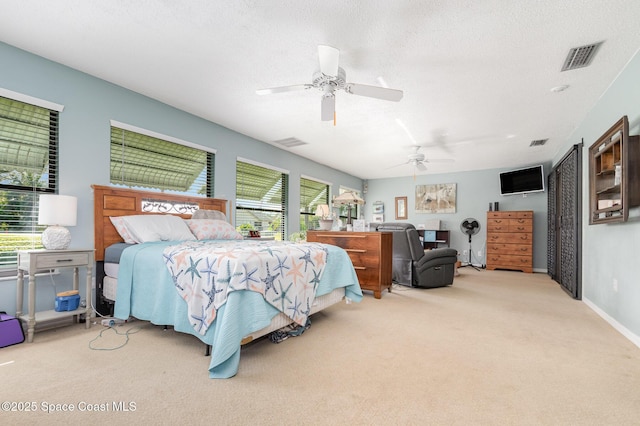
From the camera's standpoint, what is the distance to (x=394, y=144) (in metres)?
5.65

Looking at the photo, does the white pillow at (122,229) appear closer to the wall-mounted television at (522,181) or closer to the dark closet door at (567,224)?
the dark closet door at (567,224)

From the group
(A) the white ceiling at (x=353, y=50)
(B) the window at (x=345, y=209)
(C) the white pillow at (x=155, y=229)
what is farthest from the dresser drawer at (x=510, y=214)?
(C) the white pillow at (x=155, y=229)

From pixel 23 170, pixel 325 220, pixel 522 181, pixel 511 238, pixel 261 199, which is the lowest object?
pixel 511 238

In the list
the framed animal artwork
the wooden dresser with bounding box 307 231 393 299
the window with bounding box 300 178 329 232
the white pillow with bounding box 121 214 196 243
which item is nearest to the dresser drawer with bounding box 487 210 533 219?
the framed animal artwork

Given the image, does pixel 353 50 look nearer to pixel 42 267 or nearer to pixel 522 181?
pixel 42 267

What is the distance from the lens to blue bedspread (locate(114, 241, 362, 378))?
1.87 metres

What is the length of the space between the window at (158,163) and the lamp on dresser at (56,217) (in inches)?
34.8

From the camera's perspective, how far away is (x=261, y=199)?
562 centimetres

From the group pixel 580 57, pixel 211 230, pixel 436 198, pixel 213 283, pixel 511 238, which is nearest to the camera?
pixel 213 283

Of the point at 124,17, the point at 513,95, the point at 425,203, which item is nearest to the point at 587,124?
the point at 513,95

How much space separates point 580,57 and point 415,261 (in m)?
3.07

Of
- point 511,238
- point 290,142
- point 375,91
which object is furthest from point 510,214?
point 375,91

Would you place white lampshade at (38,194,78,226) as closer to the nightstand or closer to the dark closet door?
the nightstand

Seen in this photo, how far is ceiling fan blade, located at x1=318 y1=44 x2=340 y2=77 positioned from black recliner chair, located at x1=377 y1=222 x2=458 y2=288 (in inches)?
111
